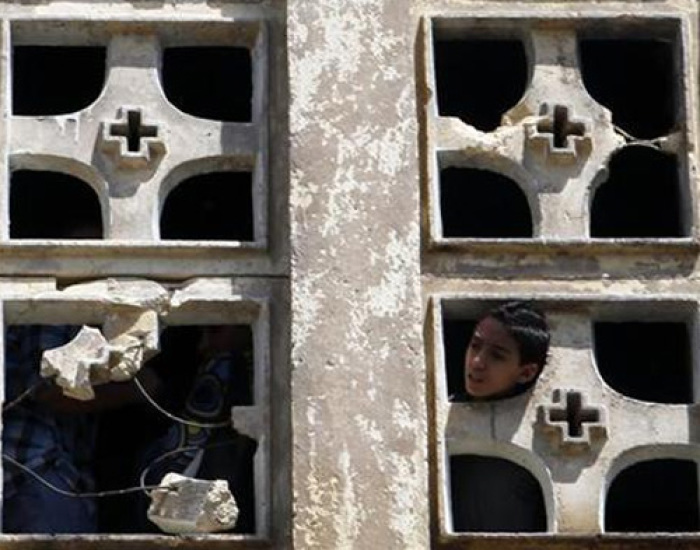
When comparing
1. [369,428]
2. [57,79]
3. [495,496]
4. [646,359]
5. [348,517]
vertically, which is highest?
[57,79]

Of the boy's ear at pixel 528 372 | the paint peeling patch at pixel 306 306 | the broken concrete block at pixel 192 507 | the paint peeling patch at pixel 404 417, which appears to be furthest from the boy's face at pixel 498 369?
the broken concrete block at pixel 192 507

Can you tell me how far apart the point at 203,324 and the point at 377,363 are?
0.66 metres

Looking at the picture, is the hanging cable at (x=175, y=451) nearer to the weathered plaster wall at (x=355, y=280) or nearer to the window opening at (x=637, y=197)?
the weathered plaster wall at (x=355, y=280)

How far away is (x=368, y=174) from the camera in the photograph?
576 inches

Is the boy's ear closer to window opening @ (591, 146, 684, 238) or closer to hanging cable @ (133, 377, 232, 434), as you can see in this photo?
window opening @ (591, 146, 684, 238)

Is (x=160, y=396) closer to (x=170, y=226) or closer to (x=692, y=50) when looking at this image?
(x=170, y=226)

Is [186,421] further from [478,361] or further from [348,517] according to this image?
[478,361]

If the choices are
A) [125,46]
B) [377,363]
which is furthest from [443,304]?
[125,46]

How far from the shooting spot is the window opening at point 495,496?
14.5m

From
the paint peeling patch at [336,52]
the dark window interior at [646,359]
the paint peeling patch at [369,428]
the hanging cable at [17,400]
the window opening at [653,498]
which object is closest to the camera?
the paint peeling patch at [369,428]

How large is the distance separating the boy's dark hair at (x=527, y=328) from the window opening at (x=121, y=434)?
0.82 meters

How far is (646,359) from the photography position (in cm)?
1521

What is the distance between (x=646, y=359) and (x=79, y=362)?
1.88 m

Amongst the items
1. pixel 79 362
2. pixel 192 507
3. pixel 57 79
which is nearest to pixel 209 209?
pixel 57 79
